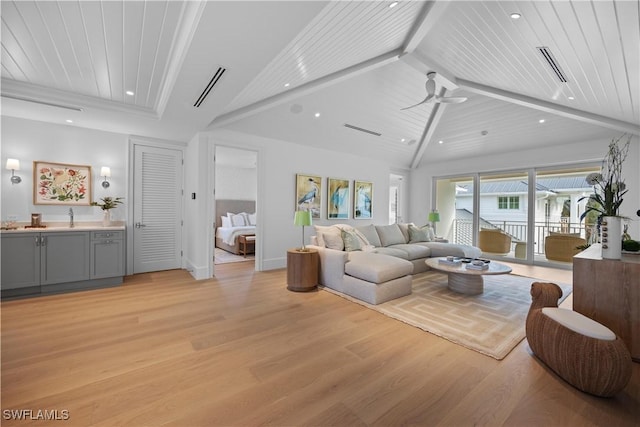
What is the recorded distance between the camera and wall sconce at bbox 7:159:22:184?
386 centimetres

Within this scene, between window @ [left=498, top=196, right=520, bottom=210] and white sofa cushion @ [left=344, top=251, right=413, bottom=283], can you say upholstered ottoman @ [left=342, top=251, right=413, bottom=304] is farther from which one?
window @ [left=498, top=196, right=520, bottom=210]

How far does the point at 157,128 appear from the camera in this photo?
4527 mm

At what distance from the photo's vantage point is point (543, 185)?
6250mm

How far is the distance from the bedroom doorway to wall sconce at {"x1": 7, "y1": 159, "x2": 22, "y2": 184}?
11.1 ft

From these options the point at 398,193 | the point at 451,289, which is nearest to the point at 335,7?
the point at 451,289

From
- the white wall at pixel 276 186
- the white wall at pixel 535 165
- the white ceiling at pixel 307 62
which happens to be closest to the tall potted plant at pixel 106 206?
the white ceiling at pixel 307 62

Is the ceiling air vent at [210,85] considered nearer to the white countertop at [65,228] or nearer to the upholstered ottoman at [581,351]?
the white countertop at [65,228]

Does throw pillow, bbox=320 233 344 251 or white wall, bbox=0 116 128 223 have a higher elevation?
white wall, bbox=0 116 128 223

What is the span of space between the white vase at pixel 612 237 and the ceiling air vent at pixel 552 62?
1.99m

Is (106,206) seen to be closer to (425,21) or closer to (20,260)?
(20,260)

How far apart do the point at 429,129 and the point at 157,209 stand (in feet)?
21.3

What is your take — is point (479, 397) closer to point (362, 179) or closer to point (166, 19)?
point (166, 19)

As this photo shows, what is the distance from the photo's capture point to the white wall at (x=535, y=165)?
4918 mm

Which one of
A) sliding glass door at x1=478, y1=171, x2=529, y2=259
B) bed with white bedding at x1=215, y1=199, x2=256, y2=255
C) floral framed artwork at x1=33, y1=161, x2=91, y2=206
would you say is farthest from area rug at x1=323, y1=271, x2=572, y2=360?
floral framed artwork at x1=33, y1=161, x2=91, y2=206
